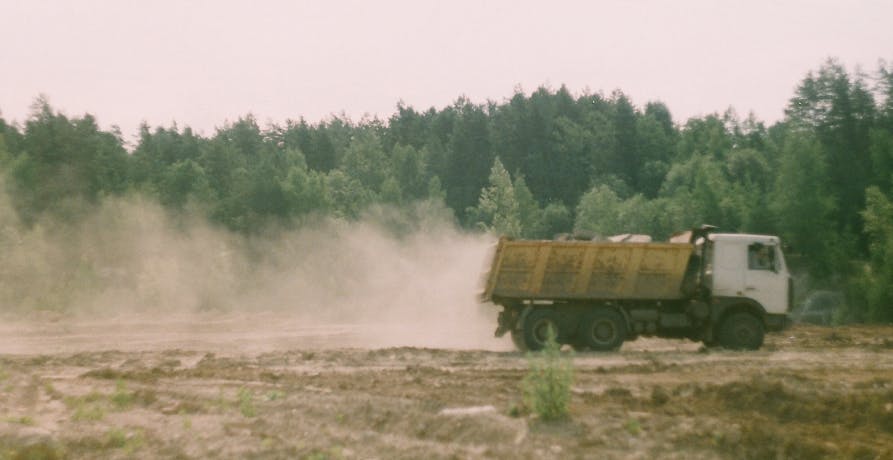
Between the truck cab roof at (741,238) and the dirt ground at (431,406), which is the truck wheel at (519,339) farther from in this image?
the truck cab roof at (741,238)

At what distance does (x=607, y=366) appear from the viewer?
2088cm

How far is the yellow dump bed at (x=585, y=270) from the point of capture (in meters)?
23.9

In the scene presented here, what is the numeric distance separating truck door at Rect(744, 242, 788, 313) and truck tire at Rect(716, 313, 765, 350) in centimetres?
53

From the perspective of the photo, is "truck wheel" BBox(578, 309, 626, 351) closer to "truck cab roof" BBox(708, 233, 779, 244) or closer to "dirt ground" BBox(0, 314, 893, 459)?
"dirt ground" BBox(0, 314, 893, 459)

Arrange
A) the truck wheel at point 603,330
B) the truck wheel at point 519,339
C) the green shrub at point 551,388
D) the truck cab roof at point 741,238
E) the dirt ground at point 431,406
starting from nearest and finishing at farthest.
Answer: the dirt ground at point 431,406 < the green shrub at point 551,388 < the truck wheel at point 519,339 < the truck wheel at point 603,330 < the truck cab roof at point 741,238

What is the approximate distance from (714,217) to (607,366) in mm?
55888

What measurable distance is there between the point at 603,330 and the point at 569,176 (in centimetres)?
9301

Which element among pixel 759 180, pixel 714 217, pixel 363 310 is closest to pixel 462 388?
Answer: pixel 363 310

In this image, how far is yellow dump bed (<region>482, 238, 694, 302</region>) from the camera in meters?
23.9

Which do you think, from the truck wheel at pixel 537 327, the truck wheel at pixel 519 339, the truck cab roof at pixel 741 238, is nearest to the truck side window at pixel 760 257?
the truck cab roof at pixel 741 238

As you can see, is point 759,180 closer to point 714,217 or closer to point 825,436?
point 714,217

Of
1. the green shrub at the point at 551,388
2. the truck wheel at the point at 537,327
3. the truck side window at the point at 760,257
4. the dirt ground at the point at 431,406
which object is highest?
the truck side window at the point at 760,257

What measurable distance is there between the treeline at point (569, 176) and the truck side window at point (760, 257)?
998 inches

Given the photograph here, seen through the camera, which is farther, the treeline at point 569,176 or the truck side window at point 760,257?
the treeline at point 569,176
